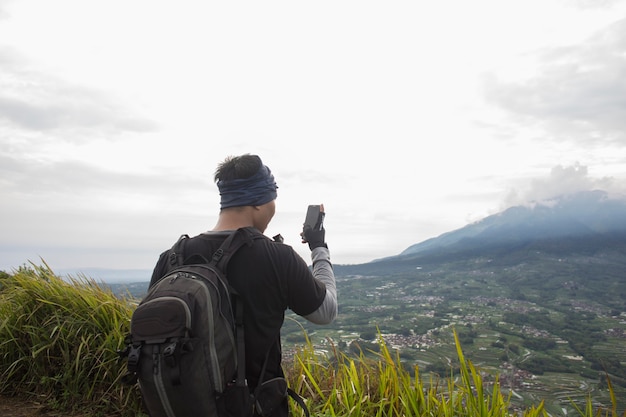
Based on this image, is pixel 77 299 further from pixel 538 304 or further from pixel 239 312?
pixel 538 304

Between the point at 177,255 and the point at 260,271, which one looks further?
the point at 177,255

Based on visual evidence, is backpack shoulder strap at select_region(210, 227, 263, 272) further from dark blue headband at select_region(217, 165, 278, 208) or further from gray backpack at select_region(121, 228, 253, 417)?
dark blue headband at select_region(217, 165, 278, 208)

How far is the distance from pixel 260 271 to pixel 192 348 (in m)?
0.45

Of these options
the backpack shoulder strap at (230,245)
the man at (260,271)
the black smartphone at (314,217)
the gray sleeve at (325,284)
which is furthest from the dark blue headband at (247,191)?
the gray sleeve at (325,284)

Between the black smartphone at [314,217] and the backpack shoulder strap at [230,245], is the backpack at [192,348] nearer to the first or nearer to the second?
the backpack shoulder strap at [230,245]

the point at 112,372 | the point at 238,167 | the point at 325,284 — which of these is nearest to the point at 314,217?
the point at 325,284

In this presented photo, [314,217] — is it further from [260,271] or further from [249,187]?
[260,271]

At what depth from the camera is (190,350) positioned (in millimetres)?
1771

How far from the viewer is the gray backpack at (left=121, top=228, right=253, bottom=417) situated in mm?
1776

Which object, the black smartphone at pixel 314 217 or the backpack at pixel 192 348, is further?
the black smartphone at pixel 314 217

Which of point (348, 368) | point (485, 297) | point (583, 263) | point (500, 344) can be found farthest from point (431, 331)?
point (583, 263)

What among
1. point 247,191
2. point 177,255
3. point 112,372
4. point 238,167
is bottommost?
point 112,372

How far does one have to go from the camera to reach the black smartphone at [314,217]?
249 cm

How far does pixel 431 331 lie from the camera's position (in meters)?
55.3
